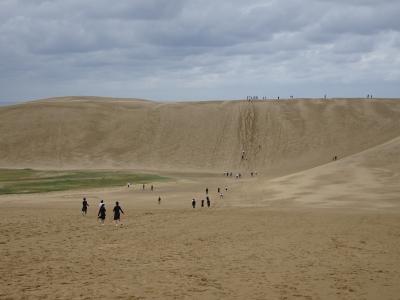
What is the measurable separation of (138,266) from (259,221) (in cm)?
923

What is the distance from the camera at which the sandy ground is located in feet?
40.4

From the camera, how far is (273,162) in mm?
64125

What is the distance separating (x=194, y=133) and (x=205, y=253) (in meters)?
59.6

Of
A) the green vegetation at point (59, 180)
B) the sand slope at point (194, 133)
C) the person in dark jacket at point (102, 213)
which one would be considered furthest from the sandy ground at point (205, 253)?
the sand slope at point (194, 133)

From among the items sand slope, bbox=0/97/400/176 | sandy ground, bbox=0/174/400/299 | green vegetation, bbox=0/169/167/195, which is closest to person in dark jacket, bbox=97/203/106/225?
sandy ground, bbox=0/174/400/299

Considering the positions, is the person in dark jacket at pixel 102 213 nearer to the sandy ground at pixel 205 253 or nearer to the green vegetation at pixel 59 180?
the sandy ground at pixel 205 253

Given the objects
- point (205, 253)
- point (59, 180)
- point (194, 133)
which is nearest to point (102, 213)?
point (205, 253)

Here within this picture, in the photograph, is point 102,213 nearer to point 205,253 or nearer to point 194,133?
point 205,253

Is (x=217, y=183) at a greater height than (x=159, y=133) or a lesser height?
lesser

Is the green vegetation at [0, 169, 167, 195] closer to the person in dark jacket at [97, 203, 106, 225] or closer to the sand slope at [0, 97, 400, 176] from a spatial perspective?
the sand slope at [0, 97, 400, 176]

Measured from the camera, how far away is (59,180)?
47062mm

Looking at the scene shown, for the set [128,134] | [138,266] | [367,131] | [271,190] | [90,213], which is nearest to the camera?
[138,266]

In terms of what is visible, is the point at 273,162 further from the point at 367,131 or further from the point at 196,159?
the point at 367,131

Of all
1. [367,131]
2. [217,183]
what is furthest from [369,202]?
[367,131]
